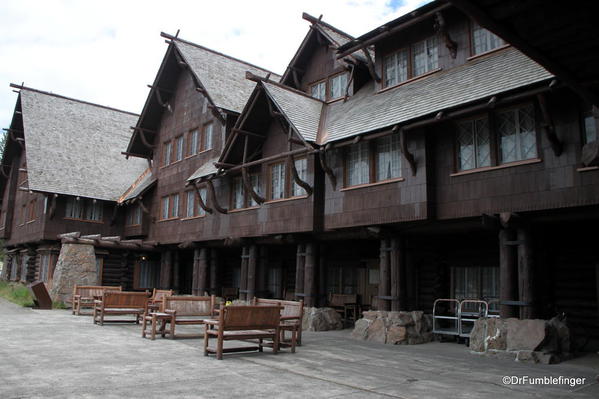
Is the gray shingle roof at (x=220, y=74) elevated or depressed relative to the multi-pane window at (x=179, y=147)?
elevated

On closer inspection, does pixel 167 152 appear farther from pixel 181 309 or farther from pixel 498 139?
pixel 498 139

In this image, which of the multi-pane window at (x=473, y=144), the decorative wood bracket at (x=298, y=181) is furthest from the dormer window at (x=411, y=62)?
the decorative wood bracket at (x=298, y=181)

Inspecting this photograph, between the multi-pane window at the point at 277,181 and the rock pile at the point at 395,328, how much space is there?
571 cm

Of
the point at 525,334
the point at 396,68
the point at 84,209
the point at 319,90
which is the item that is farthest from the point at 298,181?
the point at 84,209

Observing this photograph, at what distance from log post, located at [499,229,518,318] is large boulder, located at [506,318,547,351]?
409 mm

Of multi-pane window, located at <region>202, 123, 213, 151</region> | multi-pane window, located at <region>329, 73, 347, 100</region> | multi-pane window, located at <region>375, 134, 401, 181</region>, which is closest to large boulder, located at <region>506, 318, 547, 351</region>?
multi-pane window, located at <region>375, 134, 401, 181</region>

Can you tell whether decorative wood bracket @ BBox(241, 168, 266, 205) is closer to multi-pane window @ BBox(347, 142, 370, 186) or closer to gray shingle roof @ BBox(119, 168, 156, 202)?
multi-pane window @ BBox(347, 142, 370, 186)

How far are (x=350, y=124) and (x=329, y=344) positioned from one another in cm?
660

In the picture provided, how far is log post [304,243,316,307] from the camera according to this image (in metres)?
17.3

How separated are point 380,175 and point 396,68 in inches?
162

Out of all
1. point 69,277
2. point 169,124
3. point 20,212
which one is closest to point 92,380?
point 69,277

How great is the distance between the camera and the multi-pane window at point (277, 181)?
18.6 metres

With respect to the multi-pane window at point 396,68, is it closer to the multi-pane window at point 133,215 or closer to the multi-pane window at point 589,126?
the multi-pane window at point 589,126

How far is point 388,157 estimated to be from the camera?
15.1 meters
